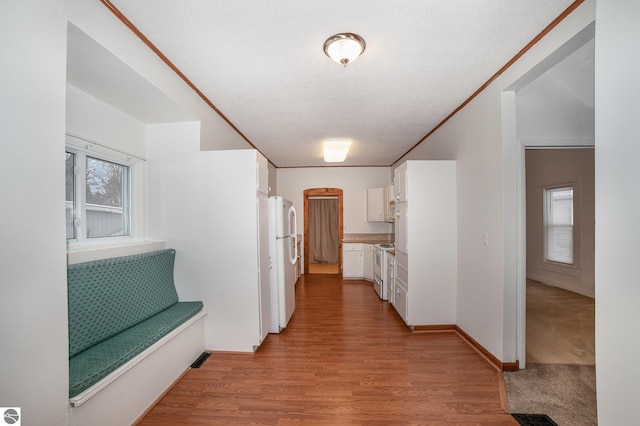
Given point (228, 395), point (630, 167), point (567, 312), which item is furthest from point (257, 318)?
point (567, 312)

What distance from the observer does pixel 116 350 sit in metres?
1.72

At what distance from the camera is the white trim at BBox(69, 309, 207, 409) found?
1.37 meters

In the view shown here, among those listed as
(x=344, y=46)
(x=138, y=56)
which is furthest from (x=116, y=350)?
(x=344, y=46)

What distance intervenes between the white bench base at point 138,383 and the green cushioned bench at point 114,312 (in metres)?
0.05

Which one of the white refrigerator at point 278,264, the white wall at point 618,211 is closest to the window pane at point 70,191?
the white refrigerator at point 278,264

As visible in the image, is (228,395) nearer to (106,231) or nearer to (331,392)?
(331,392)

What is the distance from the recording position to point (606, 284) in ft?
3.32

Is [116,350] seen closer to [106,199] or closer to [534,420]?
[106,199]

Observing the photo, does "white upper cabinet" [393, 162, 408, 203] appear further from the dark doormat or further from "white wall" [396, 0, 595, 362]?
the dark doormat

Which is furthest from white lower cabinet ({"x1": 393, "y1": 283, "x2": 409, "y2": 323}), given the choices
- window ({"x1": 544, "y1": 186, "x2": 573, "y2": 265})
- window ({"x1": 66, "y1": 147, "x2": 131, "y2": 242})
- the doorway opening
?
the doorway opening

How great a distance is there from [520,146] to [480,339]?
1947 mm

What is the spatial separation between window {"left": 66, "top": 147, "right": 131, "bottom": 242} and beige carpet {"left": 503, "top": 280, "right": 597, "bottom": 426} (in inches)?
142

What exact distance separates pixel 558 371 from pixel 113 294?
12.4ft

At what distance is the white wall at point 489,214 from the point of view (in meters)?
2.31
